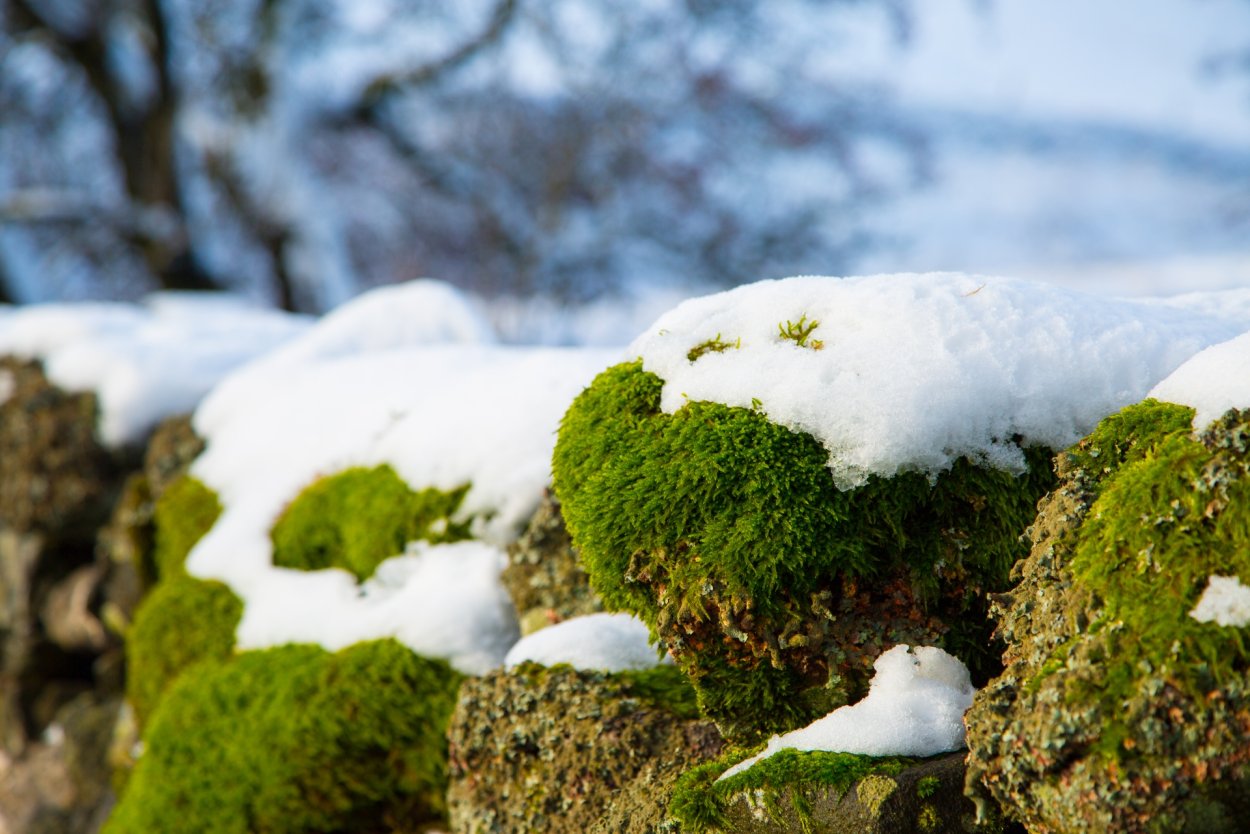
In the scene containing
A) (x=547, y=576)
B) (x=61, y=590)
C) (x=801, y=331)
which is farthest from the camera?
(x=61, y=590)

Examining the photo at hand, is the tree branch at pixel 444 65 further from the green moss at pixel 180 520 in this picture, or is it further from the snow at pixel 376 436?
the green moss at pixel 180 520

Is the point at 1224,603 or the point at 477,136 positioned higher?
the point at 1224,603

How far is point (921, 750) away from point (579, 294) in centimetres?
872

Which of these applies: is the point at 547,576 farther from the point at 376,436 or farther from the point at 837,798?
the point at 837,798

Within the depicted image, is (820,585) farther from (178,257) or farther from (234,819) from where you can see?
(178,257)

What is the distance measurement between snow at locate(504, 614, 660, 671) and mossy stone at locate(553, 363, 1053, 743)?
449 millimetres

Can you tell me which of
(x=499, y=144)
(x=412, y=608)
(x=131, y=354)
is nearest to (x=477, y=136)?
(x=499, y=144)

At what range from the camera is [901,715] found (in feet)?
5.25

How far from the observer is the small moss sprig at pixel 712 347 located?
6.11ft

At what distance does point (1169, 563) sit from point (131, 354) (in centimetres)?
414

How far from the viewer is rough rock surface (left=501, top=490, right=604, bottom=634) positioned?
8.07ft

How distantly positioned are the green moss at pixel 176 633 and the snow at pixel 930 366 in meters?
1.94

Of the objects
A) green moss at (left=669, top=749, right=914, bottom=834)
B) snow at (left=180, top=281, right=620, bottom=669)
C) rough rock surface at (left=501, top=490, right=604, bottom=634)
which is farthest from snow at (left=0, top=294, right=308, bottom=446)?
green moss at (left=669, top=749, right=914, bottom=834)

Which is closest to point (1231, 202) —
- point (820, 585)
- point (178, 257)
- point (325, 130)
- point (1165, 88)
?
point (1165, 88)
